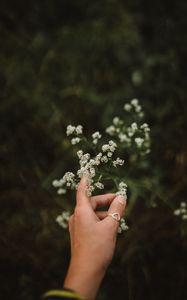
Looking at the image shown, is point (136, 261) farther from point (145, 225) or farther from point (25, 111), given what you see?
point (25, 111)

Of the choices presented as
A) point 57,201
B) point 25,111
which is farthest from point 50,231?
point 25,111

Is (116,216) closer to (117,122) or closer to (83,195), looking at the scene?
(83,195)

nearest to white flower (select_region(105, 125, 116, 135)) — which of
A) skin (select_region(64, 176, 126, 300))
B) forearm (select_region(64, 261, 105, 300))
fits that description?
skin (select_region(64, 176, 126, 300))

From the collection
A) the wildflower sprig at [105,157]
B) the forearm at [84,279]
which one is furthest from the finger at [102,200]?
the forearm at [84,279]

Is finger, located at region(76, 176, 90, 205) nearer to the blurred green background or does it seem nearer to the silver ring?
the silver ring

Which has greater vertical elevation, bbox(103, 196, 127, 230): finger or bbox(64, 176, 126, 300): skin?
bbox(103, 196, 127, 230): finger
